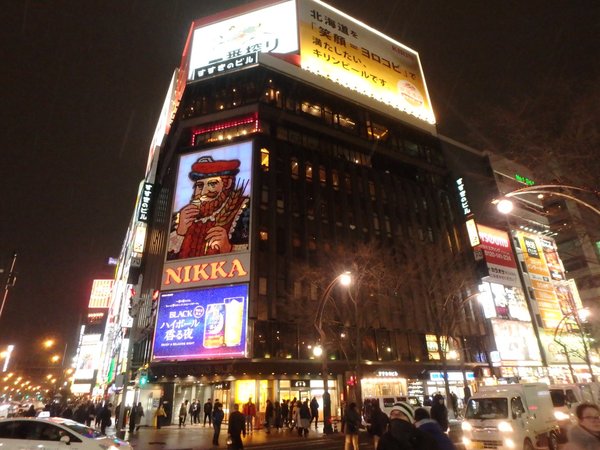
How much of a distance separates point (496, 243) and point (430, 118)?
796 inches

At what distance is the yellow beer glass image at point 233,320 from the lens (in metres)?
29.4

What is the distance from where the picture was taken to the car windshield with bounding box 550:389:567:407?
1688 centimetres

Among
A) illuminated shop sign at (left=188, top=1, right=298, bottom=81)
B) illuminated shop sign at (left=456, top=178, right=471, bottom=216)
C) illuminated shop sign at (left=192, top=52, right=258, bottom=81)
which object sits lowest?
illuminated shop sign at (left=456, top=178, right=471, bottom=216)

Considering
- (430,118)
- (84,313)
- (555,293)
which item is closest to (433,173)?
(430,118)

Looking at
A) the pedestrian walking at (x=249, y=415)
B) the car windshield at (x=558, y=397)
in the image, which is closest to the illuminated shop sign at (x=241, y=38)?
the pedestrian walking at (x=249, y=415)

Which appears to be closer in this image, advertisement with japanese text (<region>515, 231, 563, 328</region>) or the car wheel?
the car wheel

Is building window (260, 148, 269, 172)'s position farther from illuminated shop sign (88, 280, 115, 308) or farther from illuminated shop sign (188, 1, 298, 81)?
illuminated shop sign (88, 280, 115, 308)

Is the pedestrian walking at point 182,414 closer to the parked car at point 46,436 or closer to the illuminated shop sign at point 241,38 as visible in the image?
the parked car at point 46,436

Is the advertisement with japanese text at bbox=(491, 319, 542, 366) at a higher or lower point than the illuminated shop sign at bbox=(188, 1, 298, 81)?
lower

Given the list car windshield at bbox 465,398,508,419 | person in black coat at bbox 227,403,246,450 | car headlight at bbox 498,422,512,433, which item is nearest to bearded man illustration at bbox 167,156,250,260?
person in black coat at bbox 227,403,246,450

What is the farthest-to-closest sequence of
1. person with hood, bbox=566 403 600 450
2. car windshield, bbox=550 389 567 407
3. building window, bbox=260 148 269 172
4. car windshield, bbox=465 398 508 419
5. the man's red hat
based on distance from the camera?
building window, bbox=260 148 269 172 → the man's red hat → car windshield, bbox=550 389 567 407 → car windshield, bbox=465 398 508 419 → person with hood, bbox=566 403 600 450

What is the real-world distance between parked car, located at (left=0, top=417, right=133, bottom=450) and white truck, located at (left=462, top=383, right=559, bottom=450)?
443 inches

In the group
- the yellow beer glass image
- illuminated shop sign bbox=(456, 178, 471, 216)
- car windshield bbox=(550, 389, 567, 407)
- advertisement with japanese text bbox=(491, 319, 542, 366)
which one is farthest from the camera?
illuminated shop sign bbox=(456, 178, 471, 216)

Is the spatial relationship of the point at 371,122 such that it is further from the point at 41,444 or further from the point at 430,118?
the point at 41,444
